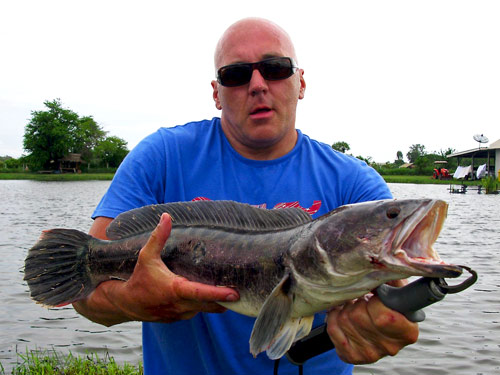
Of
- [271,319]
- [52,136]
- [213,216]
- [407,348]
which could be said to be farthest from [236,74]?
[52,136]

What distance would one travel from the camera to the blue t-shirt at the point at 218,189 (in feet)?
9.82

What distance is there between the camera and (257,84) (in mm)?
3248

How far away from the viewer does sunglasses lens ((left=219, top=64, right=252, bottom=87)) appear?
3.29 m

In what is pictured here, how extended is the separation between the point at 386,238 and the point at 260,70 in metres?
1.74

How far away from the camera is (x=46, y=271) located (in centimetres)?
276

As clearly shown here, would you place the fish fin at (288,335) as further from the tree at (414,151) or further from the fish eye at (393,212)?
the tree at (414,151)

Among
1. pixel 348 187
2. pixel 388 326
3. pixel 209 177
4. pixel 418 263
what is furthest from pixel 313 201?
pixel 418 263

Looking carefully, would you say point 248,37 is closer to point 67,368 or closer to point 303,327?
point 303,327

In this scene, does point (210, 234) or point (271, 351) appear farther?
point (210, 234)

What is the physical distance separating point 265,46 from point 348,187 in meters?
1.21

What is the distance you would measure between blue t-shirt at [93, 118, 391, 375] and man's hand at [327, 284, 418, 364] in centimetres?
67

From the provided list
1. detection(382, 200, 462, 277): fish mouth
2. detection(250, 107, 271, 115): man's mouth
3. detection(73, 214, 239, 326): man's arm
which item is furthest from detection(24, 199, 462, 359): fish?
detection(250, 107, 271, 115): man's mouth

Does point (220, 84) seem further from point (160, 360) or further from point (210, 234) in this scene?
point (160, 360)

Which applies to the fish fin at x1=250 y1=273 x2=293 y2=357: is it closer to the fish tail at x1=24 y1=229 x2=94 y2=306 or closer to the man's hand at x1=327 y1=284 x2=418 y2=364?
the man's hand at x1=327 y1=284 x2=418 y2=364
